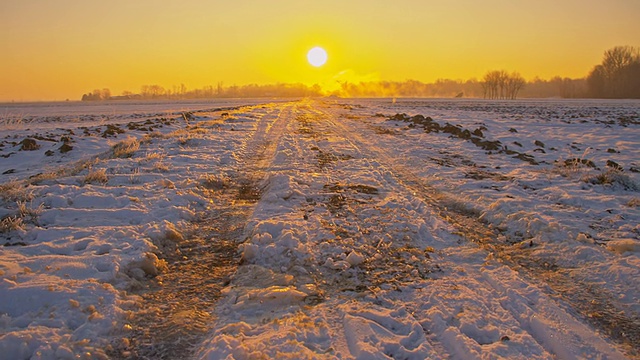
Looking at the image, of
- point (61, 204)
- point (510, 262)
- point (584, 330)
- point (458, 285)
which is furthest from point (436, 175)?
point (61, 204)

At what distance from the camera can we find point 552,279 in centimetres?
394

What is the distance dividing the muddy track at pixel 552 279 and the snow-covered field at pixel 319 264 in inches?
0.9

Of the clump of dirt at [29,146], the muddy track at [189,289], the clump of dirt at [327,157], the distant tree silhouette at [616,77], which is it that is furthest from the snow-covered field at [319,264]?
the distant tree silhouette at [616,77]

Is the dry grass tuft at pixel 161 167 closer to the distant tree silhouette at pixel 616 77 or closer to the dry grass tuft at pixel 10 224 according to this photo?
the dry grass tuft at pixel 10 224

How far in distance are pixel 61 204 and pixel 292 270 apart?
397 cm

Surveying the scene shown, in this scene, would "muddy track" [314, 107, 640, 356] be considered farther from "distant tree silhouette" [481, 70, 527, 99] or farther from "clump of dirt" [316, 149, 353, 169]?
"distant tree silhouette" [481, 70, 527, 99]

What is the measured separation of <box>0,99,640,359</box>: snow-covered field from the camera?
9.71 ft

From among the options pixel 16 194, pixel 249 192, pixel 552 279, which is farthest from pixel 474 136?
pixel 16 194

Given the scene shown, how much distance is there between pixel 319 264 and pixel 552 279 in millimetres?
2460

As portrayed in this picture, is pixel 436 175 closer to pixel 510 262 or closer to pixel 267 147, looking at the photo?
pixel 510 262

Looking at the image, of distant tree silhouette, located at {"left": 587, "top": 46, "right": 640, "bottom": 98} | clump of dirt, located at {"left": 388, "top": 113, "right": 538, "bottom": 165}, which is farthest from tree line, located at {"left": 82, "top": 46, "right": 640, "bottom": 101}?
clump of dirt, located at {"left": 388, "top": 113, "right": 538, "bottom": 165}

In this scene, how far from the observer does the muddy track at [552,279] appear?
10.3 ft

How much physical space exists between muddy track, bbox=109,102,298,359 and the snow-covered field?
2 centimetres

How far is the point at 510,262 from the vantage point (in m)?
4.31
